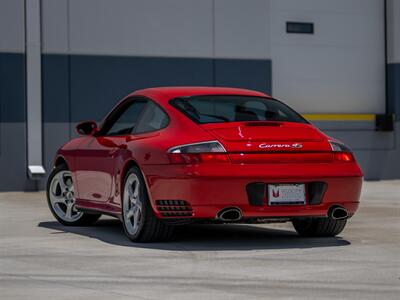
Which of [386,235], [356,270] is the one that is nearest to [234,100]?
[386,235]

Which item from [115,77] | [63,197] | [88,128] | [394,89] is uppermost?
[115,77]

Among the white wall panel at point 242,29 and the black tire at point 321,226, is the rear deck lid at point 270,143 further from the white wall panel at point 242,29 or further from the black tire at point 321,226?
the white wall panel at point 242,29

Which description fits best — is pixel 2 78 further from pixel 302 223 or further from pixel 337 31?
pixel 302 223

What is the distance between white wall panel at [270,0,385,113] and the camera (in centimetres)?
1822

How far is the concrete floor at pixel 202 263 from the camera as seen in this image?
19.9 ft

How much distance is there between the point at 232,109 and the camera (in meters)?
8.79

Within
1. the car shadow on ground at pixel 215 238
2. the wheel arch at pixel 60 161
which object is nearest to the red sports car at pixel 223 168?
the car shadow on ground at pixel 215 238

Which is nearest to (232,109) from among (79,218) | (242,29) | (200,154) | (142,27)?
(200,154)

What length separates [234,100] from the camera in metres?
9.01

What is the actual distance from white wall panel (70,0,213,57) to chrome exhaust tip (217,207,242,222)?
29.1 feet

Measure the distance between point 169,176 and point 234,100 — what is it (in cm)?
130

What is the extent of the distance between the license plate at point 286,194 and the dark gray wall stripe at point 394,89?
36.0ft

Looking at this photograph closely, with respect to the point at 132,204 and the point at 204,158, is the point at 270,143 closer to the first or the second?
the point at 204,158

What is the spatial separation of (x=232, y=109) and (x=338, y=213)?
1.27m
